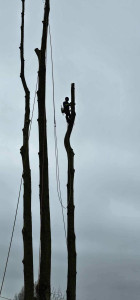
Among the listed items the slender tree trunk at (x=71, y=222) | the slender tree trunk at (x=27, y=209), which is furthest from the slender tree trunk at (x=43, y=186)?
the slender tree trunk at (x=71, y=222)

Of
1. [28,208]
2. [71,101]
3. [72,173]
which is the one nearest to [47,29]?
[71,101]

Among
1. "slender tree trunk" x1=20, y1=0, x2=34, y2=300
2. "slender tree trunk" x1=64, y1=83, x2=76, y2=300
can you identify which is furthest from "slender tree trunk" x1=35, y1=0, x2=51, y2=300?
"slender tree trunk" x1=64, y1=83, x2=76, y2=300

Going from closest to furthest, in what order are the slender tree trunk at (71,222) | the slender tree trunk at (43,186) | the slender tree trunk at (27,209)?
the slender tree trunk at (43,186), the slender tree trunk at (27,209), the slender tree trunk at (71,222)

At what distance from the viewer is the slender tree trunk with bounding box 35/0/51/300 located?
7.65 m

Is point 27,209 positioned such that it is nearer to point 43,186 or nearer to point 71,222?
point 43,186

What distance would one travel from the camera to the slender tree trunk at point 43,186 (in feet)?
25.1

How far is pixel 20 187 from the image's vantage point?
8.42m

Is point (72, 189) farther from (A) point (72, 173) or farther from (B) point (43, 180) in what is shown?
(B) point (43, 180)

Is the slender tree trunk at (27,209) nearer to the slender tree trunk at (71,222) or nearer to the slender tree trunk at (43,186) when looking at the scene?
the slender tree trunk at (43,186)

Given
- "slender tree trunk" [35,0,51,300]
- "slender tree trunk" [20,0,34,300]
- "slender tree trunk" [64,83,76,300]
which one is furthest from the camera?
"slender tree trunk" [64,83,76,300]

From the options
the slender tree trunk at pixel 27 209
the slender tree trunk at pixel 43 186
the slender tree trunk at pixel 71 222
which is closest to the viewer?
the slender tree trunk at pixel 43 186

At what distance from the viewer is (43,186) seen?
8.12 metres

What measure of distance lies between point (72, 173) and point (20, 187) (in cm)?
170

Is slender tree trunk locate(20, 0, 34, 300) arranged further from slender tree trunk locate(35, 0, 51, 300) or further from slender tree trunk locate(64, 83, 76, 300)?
slender tree trunk locate(64, 83, 76, 300)
